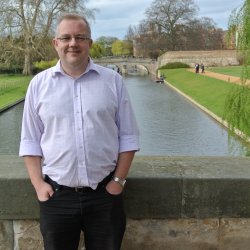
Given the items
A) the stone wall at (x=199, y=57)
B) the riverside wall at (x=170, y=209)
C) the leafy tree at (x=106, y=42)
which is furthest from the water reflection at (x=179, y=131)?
the leafy tree at (x=106, y=42)

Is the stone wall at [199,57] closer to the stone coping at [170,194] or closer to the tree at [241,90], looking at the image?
the tree at [241,90]

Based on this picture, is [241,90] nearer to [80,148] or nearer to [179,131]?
[80,148]

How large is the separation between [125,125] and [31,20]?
178 ft

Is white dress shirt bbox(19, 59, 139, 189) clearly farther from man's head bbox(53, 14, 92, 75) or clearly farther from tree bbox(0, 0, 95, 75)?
tree bbox(0, 0, 95, 75)

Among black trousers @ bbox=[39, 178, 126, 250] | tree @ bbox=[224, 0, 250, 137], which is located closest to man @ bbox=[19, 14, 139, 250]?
black trousers @ bbox=[39, 178, 126, 250]

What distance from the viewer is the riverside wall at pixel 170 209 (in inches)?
103

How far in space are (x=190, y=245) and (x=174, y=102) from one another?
96.0ft

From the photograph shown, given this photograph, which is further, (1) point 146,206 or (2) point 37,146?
(1) point 146,206

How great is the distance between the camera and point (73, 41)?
2232 millimetres

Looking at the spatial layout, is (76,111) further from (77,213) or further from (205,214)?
(205,214)

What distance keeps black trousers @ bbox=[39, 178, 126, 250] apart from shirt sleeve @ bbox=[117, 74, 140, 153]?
249mm

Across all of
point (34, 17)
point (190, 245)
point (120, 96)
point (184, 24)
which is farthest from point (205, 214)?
point (184, 24)

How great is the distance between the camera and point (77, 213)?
2.23 meters

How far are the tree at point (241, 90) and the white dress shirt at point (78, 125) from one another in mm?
3649
